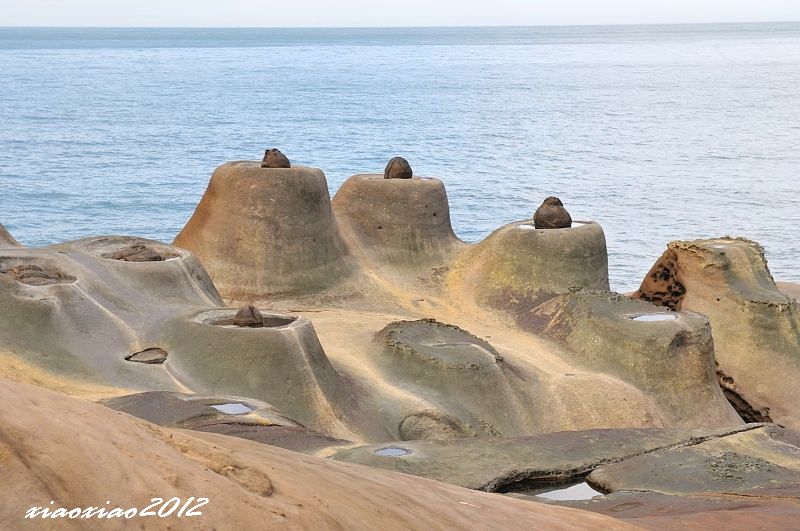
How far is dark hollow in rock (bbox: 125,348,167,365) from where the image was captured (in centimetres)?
1455

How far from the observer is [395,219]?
22.7 metres

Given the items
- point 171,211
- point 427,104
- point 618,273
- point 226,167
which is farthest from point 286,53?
point 226,167

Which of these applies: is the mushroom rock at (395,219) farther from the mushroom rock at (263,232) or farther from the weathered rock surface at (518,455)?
the weathered rock surface at (518,455)

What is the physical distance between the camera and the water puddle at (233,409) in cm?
1190

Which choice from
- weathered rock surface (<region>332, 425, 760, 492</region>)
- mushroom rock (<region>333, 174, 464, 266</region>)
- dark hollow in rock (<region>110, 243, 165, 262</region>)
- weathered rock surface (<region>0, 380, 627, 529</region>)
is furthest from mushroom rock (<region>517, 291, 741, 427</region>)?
weathered rock surface (<region>0, 380, 627, 529</region>)

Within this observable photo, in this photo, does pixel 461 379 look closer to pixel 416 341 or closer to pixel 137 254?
pixel 416 341

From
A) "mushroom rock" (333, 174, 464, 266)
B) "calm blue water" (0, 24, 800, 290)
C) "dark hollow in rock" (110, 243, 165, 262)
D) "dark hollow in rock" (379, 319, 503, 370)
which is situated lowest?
"calm blue water" (0, 24, 800, 290)

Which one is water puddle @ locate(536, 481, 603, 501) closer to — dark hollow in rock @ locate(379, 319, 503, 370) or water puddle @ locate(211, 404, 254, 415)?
water puddle @ locate(211, 404, 254, 415)

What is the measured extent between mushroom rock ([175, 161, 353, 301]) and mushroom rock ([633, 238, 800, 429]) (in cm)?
674

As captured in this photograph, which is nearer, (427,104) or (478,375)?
(478,375)

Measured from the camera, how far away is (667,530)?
7375 mm

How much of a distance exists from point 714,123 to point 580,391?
68.3m

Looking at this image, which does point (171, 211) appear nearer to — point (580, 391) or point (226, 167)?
point (226, 167)

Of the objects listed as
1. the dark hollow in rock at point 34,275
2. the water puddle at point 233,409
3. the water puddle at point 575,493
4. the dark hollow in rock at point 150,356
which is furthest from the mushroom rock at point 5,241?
the water puddle at point 575,493
